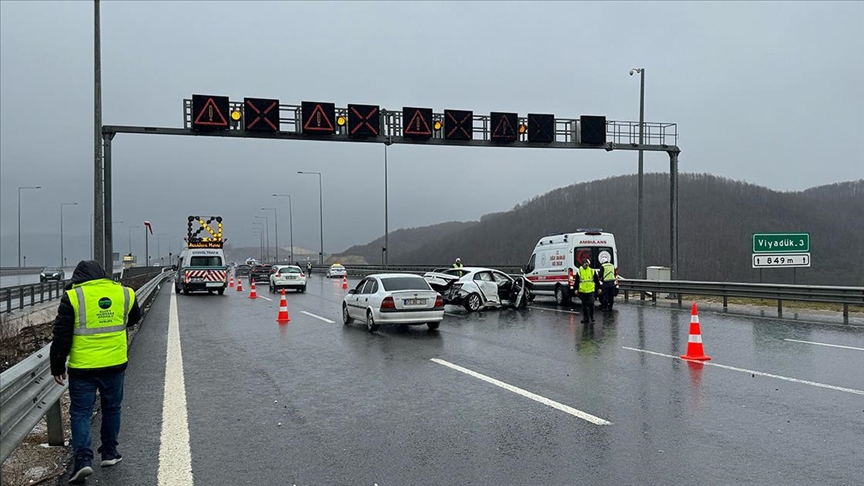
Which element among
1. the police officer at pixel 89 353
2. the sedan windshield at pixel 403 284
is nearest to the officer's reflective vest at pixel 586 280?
the sedan windshield at pixel 403 284

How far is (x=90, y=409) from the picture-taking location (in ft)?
18.6

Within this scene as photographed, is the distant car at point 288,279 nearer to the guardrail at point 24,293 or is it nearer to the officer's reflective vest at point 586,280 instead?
the guardrail at point 24,293

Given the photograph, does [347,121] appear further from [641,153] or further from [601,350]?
[601,350]

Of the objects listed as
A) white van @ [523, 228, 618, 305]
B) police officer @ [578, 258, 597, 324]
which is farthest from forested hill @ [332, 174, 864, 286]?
police officer @ [578, 258, 597, 324]

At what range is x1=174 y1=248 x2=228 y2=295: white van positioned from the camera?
33.2m

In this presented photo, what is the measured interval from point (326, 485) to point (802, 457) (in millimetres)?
4044

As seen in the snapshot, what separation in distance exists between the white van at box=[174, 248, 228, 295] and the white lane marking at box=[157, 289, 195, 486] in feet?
73.9

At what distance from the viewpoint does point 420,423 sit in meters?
7.13

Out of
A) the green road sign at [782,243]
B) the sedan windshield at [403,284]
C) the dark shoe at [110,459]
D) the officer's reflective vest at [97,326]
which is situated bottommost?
the dark shoe at [110,459]

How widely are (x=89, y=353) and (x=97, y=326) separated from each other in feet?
0.74

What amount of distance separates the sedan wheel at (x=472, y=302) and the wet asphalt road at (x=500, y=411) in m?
6.60

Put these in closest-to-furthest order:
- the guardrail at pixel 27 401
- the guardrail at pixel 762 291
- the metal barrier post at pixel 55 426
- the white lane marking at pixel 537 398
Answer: the guardrail at pixel 27 401 → the metal barrier post at pixel 55 426 → the white lane marking at pixel 537 398 → the guardrail at pixel 762 291

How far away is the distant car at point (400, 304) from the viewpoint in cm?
1548

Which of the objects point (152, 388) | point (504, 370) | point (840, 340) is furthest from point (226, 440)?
point (840, 340)
